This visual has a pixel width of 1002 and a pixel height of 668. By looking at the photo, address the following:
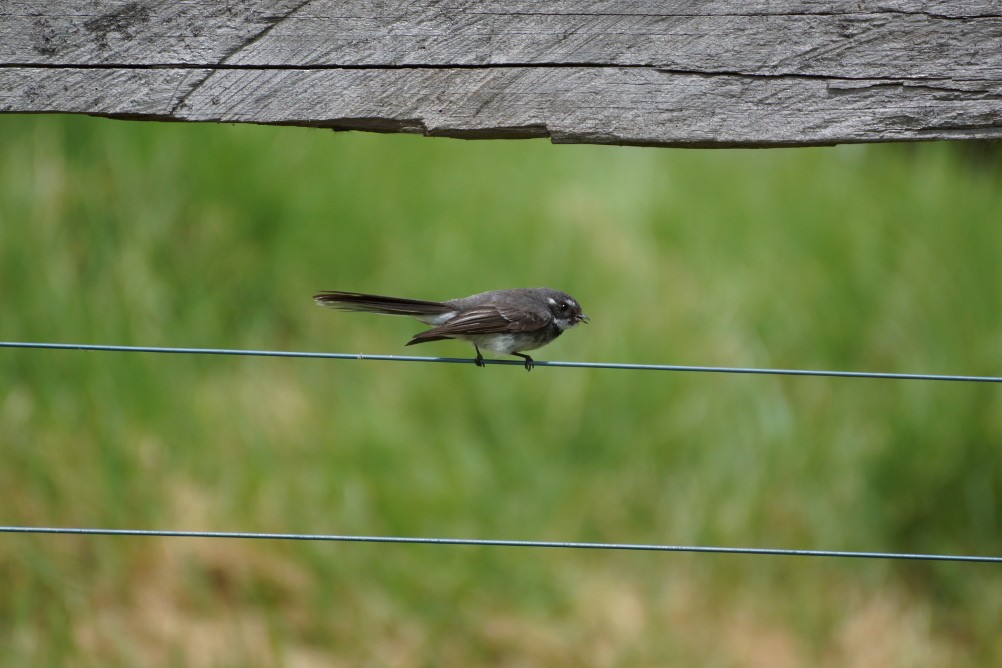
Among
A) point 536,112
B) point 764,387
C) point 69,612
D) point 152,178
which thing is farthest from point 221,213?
point 536,112

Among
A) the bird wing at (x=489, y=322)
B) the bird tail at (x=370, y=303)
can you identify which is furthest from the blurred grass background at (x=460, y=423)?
the bird tail at (x=370, y=303)

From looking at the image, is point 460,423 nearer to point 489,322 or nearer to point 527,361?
point 489,322

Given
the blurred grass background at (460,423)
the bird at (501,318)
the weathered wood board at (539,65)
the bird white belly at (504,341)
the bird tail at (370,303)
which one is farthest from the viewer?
the blurred grass background at (460,423)

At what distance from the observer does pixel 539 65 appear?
2.41m

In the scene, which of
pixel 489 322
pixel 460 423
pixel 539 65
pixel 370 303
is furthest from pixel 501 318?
pixel 460 423

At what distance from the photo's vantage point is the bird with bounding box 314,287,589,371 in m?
4.25

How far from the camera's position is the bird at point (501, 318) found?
4.25 meters

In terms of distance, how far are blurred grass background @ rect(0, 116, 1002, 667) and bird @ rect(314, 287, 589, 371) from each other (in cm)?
218

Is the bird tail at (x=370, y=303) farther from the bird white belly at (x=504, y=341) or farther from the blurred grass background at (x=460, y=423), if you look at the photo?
the blurred grass background at (x=460, y=423)

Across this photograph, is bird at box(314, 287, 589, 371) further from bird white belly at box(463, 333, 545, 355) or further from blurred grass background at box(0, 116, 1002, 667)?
blurred grass background at box(0, 116, 1002, 667)

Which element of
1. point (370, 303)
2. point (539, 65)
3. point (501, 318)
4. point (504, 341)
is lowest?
point (504, 341)

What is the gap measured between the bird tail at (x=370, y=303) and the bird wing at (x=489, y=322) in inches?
8.1

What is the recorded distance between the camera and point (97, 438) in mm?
6504

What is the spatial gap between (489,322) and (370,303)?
40.1 inches
